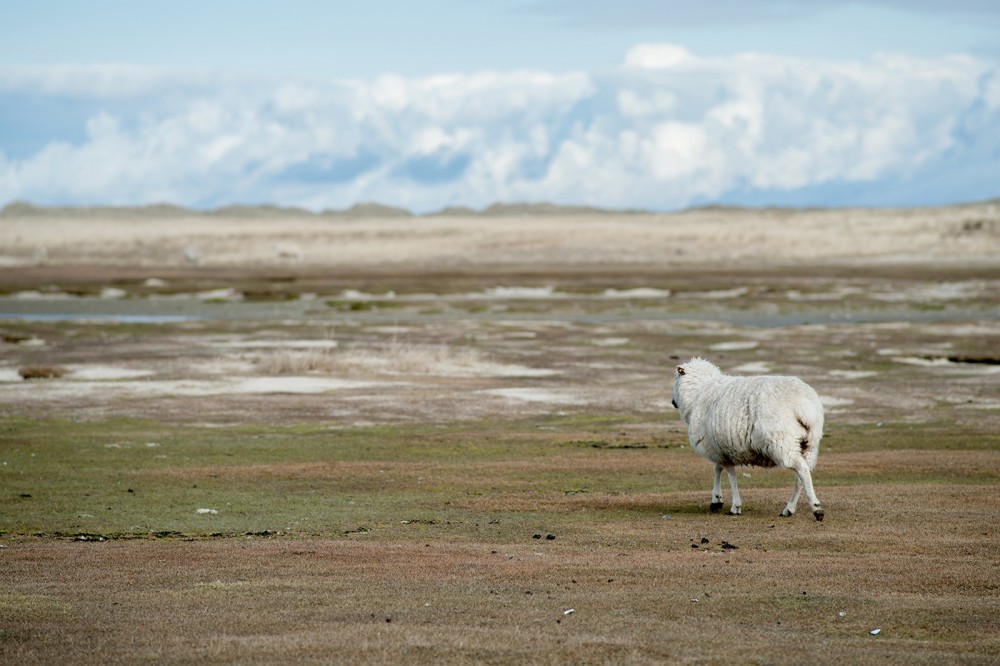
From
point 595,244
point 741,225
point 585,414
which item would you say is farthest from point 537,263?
point 585,414

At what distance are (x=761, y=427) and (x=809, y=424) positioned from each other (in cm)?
67

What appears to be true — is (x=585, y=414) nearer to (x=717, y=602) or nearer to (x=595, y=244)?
(x=717, y=602)

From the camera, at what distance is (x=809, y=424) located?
19.0 meters

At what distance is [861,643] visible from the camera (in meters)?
12.0

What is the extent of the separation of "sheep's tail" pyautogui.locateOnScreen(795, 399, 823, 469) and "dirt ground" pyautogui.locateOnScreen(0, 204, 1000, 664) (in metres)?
1.05

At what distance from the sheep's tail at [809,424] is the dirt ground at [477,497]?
105 centimetres

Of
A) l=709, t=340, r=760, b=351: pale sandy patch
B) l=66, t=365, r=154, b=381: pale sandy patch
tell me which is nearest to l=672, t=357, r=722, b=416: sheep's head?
l=66, t=365, r=154, b=381: pale sandy patch

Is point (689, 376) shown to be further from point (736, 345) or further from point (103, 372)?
point (736, 345)

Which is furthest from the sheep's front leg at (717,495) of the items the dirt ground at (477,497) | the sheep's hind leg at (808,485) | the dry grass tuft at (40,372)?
the dry grass tuft at (40,372)

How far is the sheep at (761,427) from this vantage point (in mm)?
18922

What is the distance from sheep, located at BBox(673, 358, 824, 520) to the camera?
62.1 feet

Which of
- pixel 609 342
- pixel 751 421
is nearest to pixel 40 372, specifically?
pixel 609 342

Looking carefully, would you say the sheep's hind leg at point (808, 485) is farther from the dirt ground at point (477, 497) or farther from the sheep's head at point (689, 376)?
the sheep's head at point (689, 376)

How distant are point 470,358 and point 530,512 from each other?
A: 1125 inches
